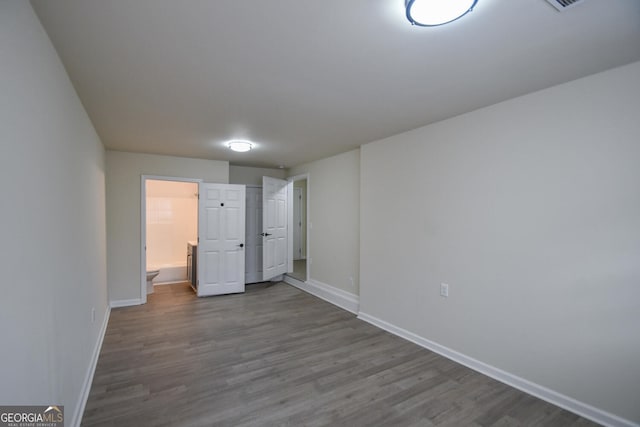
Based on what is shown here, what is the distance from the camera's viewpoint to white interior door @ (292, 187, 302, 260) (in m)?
8.72

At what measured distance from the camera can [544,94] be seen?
2.42m

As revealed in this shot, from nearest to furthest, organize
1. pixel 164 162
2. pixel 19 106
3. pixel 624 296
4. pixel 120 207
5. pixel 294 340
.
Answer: pixel 19 106 → pixel 624 296 → pixel 294 340 → pixel 120 207 → pixel 164 162

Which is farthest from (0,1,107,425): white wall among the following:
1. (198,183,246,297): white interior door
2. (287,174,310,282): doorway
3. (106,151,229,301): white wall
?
(287,174,310,282): doorway

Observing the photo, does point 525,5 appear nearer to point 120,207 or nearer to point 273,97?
point 273,97

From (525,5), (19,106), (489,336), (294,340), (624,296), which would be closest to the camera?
(19,106)

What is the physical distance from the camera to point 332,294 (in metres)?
4.99

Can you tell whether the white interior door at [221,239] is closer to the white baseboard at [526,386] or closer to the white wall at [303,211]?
the white wall at [303,211]

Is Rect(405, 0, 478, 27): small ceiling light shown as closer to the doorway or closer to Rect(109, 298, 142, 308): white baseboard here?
Rect(109, 298, 142, 308): white baseboard

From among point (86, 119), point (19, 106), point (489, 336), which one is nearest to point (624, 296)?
point (489, 336)

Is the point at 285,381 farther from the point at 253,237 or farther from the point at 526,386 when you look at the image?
the point at 253,237

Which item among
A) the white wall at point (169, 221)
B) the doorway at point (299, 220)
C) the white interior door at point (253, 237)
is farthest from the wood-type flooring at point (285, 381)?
the doorway at point (299, 220)

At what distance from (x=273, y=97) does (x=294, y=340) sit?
2.69 metres

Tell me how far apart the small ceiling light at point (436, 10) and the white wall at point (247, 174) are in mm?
5213

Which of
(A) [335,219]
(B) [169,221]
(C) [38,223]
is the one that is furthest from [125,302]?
(C) [38,223]
